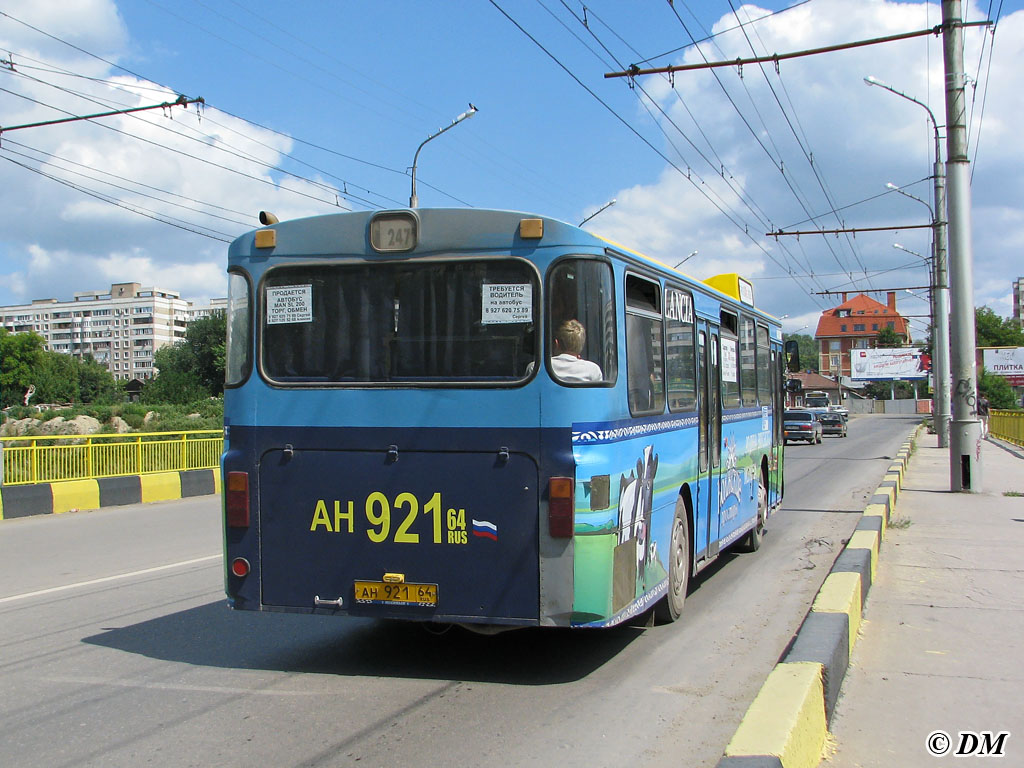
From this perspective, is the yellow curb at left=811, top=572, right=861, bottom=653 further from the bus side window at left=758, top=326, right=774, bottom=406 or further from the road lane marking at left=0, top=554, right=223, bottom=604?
the road lane marking at left=0, top=554, right=223, bottom=604

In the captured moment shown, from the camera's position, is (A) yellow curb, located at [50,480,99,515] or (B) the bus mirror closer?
(B) the bus mirror

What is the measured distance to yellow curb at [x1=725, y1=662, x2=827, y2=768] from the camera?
3.88 m

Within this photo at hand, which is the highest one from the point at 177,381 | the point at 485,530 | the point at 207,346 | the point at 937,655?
the point at 207,346

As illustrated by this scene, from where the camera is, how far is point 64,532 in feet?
45.5

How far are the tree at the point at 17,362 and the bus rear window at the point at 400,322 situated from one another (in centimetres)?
11648

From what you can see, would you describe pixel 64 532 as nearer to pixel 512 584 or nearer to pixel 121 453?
pixel 121 453

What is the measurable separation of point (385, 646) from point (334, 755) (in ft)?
7.74

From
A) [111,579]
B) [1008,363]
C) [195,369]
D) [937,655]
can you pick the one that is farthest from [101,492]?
[1008,363]

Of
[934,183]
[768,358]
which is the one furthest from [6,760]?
[934,183]

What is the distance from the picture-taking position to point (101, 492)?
1744 centimetres

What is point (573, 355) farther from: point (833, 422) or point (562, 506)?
point (833, 422)

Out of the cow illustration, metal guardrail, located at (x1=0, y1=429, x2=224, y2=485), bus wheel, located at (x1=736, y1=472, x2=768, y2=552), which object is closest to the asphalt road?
the cow illustration

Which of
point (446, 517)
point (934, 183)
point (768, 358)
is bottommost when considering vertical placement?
point (446, 517)

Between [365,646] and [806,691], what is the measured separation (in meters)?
3.43
